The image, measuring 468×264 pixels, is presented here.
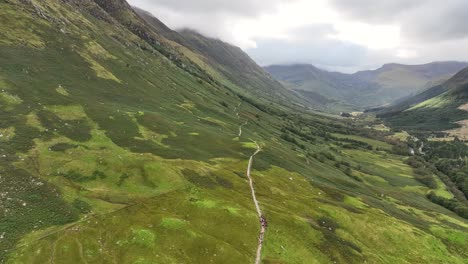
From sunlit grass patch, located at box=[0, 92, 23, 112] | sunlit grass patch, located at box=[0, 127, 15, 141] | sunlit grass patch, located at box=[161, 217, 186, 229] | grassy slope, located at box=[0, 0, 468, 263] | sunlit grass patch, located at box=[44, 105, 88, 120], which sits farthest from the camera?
sunlit grass patch, located at box=[44, 105, 88, 120]

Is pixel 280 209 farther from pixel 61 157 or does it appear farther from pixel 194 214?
pixel 61 157

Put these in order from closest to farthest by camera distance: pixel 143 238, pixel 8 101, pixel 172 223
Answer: pixel 143 238
pixel 172 223
pixel 8 101

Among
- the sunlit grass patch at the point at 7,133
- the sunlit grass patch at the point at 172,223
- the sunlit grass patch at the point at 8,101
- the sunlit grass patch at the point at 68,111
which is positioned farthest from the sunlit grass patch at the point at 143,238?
the sunlit grass patch at the point at 8,101

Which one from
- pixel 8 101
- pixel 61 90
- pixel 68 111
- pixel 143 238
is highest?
pixel 143 238

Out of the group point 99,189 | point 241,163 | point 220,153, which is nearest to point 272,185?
point 241,163

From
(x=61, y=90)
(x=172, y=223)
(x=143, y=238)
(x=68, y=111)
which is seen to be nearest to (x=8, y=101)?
(x=68, y=111)

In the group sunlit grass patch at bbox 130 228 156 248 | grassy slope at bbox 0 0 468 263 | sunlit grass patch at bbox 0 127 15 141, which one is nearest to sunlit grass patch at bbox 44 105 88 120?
grassy slope at bbox 0 0 468 263

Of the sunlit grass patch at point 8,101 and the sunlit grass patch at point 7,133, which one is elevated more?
the sunlit grass patch at point 7,133

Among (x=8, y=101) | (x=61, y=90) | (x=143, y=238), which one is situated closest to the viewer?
(x=143, y=238)

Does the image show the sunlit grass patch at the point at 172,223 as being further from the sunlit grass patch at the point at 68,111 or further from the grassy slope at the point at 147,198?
the sunlit grass patch at the point at 68,111

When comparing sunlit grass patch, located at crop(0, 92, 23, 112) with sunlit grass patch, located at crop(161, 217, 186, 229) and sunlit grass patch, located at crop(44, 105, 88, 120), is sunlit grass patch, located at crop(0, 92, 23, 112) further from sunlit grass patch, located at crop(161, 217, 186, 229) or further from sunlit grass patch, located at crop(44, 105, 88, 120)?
sunlit grass patch, located at crop(161, 217, 186, 229)

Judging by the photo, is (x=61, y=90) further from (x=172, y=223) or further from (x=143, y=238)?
(x=143, y=238)
